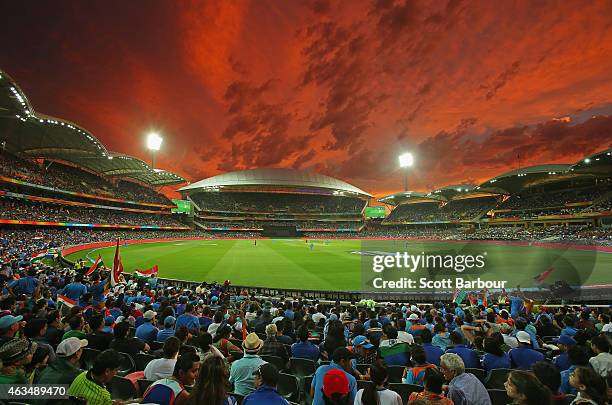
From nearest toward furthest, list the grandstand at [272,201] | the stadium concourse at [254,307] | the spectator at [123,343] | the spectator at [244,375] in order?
the stadium concourse at [254,307]
the spectator at [244,375]
the spectator at [123,343]
the grandstand at [272,201]

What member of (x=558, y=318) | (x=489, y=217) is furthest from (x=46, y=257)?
(x=489, y=217)

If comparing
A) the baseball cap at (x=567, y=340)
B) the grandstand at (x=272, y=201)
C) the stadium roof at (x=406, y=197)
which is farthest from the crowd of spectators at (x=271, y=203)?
the baseball cap at (x=567, y=340)

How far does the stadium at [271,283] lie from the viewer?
189 inches

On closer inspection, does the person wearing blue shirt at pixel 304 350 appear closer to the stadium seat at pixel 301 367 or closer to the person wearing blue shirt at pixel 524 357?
the stadium seat at pixel 301 367

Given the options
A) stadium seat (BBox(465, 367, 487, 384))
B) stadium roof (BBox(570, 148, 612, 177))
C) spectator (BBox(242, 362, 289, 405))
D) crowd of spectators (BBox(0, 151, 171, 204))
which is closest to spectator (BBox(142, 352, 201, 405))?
spectator (BBox(242, 362, 289, 405))

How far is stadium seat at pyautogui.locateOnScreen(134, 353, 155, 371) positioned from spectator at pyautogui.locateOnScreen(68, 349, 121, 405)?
7.37 feet

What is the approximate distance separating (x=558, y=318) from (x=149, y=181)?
335ft

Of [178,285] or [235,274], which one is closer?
[178,285]

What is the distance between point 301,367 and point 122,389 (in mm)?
3012

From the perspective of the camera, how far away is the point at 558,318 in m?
9.84

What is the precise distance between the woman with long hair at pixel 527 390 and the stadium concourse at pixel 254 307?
0.06 feet

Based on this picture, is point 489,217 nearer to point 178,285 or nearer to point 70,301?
point 178,285

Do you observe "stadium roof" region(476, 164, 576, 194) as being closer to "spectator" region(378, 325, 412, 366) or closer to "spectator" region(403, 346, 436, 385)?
"spectator" region(378, 325, 412, 366)

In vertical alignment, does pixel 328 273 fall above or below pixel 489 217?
below
